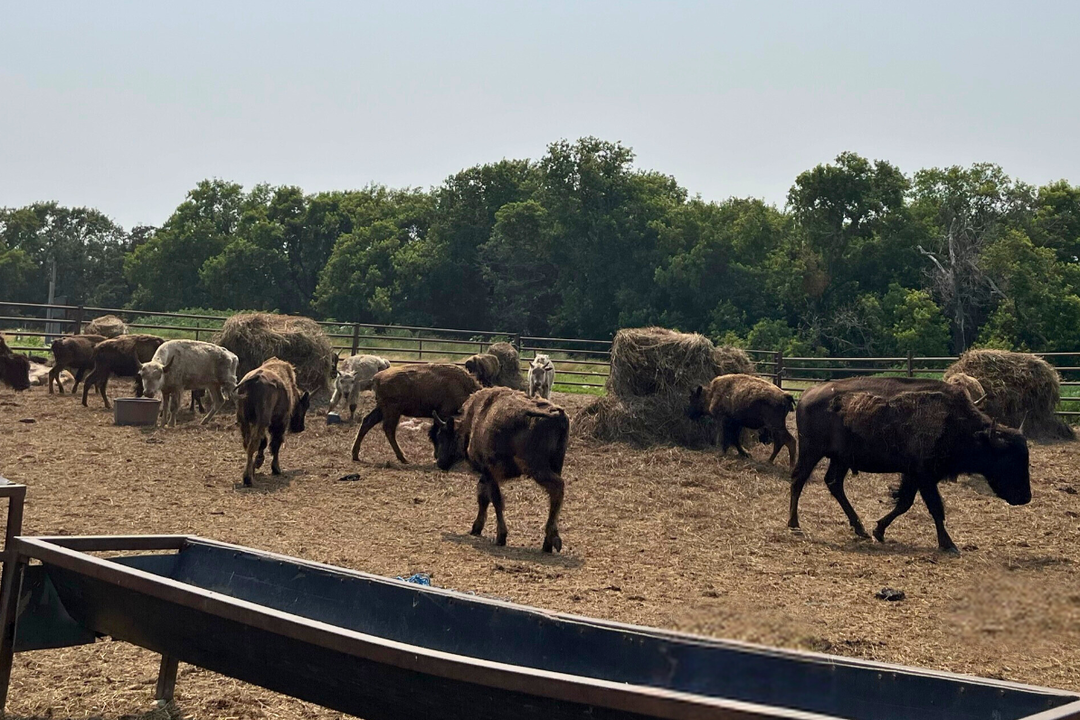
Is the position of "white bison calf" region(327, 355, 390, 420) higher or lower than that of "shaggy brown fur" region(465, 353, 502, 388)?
lower

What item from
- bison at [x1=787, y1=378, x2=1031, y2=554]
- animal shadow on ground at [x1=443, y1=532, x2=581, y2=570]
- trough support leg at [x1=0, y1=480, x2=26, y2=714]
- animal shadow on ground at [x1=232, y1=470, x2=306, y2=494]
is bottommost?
animal shadow on ground at [x1=232, y1=470, x2=306, y2=494]

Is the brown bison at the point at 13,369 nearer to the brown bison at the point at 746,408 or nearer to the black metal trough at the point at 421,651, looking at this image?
the brown bison at the point at 746,408

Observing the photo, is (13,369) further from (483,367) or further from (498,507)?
(498,507)

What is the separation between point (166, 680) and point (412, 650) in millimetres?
1937

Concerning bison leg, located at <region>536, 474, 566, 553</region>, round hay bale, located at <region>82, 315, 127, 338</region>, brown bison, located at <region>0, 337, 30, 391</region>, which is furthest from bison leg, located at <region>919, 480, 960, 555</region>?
round hay bale, located at <region>82, 315, 127, 338</region>

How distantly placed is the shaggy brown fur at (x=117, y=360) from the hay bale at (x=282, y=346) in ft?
4.67

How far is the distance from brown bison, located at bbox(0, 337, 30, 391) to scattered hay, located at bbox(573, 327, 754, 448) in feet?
35.5

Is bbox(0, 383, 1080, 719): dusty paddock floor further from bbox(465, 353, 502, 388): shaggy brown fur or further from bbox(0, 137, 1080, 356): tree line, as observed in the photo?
bbox(0, 137, 1080, 356): tree line

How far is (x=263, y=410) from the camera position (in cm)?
1166

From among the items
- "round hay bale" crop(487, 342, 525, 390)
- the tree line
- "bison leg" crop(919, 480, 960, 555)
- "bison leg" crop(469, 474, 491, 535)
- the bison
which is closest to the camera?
"bison leg" crop(919, 480, 960, 555)

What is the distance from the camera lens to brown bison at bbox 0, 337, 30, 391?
741 inches

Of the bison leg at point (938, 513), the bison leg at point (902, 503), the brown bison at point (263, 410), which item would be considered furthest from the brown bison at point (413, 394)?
the bison leg at point (938, 513)

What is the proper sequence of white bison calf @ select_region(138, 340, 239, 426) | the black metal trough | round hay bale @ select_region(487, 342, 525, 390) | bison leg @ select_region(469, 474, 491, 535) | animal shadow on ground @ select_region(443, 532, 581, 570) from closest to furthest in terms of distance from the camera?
the black metal trough
animal shadow on ground @ select_region(443, 532, 581, 570)
bison leg @ select_region(469, 474, 491, 535)
white bison calf @ select_region(138, 340, 239, 426)
round hay bale @ select_region(487, 342, 525, 390)

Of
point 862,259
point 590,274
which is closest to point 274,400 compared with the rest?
point 862,259
